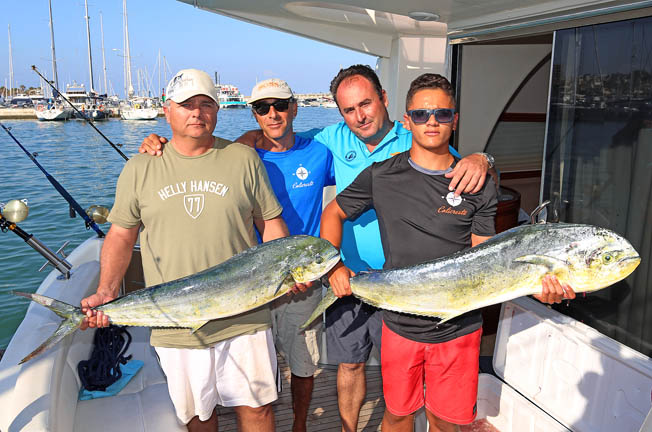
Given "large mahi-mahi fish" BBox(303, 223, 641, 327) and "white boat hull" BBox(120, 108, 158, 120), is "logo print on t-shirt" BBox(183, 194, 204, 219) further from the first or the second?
"white boat hull" BBox(120, 108, 158, 120)

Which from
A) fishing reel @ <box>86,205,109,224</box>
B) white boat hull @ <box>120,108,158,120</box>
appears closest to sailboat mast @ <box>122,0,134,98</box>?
white boat hull @ <box>120,108,158,120</box>

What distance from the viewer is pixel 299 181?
249 cm

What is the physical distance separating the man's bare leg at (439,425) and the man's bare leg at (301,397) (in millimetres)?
732

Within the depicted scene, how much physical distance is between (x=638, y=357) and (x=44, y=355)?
279 centimetres

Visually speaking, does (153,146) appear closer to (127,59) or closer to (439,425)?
(439,425)

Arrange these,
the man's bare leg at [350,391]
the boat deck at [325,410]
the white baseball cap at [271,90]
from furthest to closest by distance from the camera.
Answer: the boat deck at [325,410], the man's bare leg at [350,391], the white baseball cap at [271,90]

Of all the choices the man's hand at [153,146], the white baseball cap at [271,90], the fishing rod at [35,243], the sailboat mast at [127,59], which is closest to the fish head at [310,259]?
the man's hand at [153,146]

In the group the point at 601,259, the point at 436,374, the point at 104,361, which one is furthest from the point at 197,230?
the point at 601,259

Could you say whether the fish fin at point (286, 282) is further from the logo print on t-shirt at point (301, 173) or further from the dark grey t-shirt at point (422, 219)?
the logo print on t-shirt at point (301, 173)

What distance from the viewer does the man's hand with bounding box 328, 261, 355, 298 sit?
2.07m

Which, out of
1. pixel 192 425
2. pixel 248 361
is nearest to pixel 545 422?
pixel 248 361

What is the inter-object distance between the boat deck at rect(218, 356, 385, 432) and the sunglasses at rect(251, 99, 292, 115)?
6.43ft

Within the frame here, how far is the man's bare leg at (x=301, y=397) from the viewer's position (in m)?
2.61

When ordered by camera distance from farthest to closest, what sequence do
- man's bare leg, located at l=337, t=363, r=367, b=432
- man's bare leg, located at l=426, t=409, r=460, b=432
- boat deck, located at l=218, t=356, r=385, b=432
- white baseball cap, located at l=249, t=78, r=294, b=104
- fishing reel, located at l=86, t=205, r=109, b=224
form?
fishing reel, located at l=86, t=205, r=109, b=224, boat deck, located at l=218, t=356, r=385, b=432, man's bare leg, located at l=337, t=363, r=367, b=432, white baseball cap, located at l=249, t=78, r=294, b=104, man's bare leg, located at l=426, t=409, r=460, b=432
